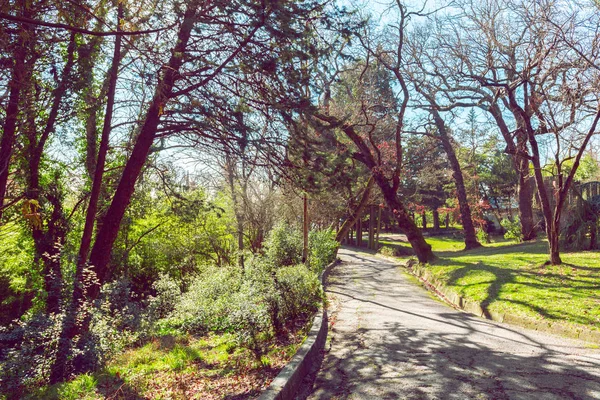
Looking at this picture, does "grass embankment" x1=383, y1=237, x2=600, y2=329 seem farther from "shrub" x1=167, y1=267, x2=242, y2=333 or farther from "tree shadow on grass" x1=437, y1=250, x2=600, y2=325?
"shrub" x1=167, y1=267, x2=242, y2=333

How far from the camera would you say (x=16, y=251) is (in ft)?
50.0

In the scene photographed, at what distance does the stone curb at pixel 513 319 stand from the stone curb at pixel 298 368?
401cm

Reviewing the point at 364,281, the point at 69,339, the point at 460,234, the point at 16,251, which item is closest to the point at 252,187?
the point at 364,281

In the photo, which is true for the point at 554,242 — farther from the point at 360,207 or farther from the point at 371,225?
the point at 371,225

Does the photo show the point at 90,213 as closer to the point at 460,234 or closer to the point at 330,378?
the point at 330,378

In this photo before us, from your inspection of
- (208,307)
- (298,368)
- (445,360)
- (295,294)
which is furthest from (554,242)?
(298,368)

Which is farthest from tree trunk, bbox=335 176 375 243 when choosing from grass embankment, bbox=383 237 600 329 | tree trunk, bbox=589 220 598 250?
tree trunk, bbox=589 220 598 250

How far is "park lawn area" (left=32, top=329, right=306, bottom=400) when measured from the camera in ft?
15.8

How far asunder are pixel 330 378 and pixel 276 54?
16.6 feet

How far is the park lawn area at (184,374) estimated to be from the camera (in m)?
4.81

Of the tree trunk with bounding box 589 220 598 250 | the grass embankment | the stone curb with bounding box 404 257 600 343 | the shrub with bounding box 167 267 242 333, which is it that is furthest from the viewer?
the tree trunk with bounding box 589 220 598 250

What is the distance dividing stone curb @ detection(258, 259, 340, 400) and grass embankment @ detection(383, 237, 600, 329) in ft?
14.5

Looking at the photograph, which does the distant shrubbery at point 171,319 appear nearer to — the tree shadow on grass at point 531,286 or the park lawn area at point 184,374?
the park lawn area at point 184,374

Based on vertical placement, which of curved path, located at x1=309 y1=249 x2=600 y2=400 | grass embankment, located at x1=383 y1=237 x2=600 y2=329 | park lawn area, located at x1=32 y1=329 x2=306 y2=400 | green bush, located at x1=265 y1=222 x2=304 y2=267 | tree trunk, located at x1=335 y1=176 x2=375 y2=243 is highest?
tree trunk, located at x1=335 y1=176 x2=375 y2=243
